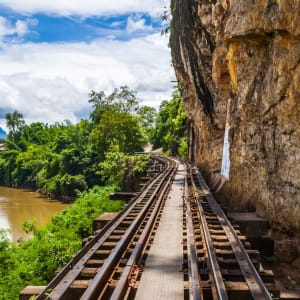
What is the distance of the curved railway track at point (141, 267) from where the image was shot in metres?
5.70

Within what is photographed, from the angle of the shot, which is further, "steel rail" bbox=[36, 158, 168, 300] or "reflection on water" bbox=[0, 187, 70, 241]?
"reflection on water" bbox=[0, 187, 70, 241]

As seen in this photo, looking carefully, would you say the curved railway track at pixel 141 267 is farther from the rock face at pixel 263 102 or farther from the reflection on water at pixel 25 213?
the reflection on water at pixel 25 213

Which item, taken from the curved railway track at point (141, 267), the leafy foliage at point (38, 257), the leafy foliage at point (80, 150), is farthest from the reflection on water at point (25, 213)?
the curved railway track at point (141, 267)

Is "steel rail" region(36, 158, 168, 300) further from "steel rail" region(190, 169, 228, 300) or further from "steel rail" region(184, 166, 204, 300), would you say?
"steel rail" region(190, 169, 228, 300)

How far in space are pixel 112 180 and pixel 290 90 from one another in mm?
29807

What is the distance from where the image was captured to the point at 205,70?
77.3 feet

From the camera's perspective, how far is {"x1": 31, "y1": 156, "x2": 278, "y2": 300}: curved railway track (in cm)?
570

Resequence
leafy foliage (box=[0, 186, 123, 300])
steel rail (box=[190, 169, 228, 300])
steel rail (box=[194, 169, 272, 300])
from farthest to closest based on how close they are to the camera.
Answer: leafy foliage (box=[0, 186, 123, 300]) → steel rail (box=[194, 169, 272, 300]) → steel rail (box=[190, 169, 228, 300])

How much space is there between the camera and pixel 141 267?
7020 mm

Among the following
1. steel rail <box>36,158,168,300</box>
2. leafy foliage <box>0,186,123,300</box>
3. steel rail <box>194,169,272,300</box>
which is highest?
steel rail <box>194,169,272,300</box>

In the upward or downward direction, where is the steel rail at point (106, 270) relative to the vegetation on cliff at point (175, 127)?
downward

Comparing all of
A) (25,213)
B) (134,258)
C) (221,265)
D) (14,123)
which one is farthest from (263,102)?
(14,123)

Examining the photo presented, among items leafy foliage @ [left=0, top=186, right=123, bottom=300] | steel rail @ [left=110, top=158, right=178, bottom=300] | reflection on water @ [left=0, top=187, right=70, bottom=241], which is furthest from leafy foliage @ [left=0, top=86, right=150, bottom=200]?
steel rail @ [left=110, top=158, right=178, bottom=300]

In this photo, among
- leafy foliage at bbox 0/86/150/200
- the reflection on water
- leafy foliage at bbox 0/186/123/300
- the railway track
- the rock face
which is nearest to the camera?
the railway track
